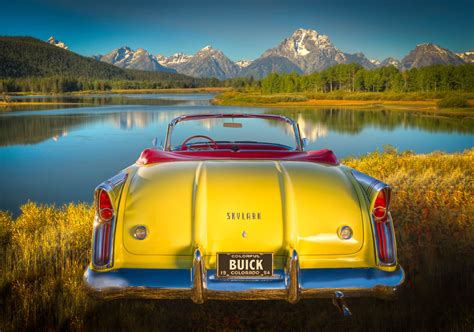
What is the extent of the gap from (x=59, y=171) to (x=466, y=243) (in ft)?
66.8

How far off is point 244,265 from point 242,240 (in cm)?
18

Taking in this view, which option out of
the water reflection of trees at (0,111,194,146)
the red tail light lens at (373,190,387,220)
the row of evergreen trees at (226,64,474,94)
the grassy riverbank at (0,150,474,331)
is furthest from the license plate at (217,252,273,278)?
the row of evergreen trees at (226,64,474,94)

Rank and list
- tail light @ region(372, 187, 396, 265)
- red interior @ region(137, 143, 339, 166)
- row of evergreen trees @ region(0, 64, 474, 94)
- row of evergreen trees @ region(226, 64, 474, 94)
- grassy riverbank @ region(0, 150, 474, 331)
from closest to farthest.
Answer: tail light @ region(372, 187, 396, 265) → grassy riverbank @ region(0, 150, 474, 331) → red interior @ region(137, 143, 339, 166) → row of evergreen trees @ region(226, 64, 474, 94) → row of evergreen trees @ region(0, 64, 474, 94)

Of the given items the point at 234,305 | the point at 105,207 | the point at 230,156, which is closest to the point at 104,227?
the point at 105,207

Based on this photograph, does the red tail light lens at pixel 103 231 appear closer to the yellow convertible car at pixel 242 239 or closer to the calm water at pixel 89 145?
the yellow convertible car at pixel 242 239

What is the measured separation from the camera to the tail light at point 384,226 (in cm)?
320

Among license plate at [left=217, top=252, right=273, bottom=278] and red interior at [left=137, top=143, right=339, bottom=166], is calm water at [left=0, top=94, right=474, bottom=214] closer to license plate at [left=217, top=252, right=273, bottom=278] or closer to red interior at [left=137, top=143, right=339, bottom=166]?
red interior at [left=137, top=143, right=339, bottom=166]

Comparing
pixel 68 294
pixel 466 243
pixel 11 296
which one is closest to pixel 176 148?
pixel 68 294

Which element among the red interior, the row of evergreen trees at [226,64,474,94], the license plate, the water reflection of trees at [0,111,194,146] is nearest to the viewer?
the license plate

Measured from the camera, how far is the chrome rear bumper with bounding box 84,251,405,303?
9.62 ft

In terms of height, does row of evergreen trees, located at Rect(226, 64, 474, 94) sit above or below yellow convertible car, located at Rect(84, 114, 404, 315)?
above

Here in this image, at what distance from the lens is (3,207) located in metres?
14.4

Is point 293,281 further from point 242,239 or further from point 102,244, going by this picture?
point 102,244

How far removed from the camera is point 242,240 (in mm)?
3055
